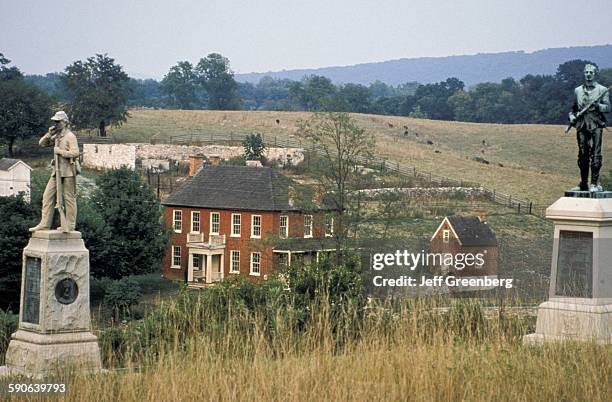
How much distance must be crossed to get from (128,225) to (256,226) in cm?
724

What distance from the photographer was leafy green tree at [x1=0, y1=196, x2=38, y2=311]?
151 ft

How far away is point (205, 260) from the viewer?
57.6 m

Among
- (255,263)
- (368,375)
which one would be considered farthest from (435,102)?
(368,375)

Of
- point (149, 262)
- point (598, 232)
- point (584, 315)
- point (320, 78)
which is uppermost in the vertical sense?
point (320, 78)

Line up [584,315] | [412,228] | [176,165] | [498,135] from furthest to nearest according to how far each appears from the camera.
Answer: [498,135] → [176,165] → [412,228] → [584,315]

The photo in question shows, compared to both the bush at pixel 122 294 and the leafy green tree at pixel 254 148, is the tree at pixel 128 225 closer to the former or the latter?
the bush at pixel 122 294

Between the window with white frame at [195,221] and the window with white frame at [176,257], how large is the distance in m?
1.37

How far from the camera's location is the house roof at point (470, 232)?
162 feet

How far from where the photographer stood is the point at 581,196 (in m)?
18.2

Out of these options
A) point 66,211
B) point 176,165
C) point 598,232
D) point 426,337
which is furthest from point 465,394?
point 176,165

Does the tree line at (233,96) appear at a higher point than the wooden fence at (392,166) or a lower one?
higher

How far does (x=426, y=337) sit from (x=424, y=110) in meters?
160

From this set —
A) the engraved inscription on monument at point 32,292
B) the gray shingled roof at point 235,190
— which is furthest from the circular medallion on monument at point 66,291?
the gray shingled roof at point 235,190

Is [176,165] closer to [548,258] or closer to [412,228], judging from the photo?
[412,228]
